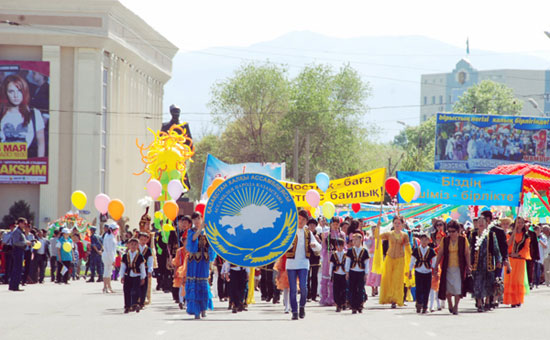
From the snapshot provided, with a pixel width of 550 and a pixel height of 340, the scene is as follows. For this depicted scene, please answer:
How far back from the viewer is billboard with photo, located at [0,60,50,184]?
55625 mm

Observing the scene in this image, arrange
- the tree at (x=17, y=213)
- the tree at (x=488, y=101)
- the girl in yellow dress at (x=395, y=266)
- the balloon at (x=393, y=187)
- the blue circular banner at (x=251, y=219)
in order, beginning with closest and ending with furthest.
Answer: the blue circular banner at (x=251, y=219) < the girl in yellow dress at (x=395, y=266) < the balloon at (x=393, y=187) < the tree at (x=17, y=213) < the tree at (x=488, y=101)

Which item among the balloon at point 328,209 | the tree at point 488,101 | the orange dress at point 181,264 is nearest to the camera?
the orange dress at point 181,264

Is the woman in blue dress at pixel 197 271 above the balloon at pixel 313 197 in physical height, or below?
below

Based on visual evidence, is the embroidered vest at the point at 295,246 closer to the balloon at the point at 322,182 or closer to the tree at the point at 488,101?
the balloon at the point at 322,182

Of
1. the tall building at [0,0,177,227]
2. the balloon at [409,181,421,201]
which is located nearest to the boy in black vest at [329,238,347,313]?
the balloon at [409,181,421,201]

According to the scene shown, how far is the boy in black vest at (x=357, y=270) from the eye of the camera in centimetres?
1942

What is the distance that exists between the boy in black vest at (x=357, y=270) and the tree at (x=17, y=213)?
37246mm

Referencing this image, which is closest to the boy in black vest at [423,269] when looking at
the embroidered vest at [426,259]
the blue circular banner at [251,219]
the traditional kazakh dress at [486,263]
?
the embroidered vest at [426,259]

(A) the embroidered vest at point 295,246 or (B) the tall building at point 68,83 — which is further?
(B) the tall building at point 68,83

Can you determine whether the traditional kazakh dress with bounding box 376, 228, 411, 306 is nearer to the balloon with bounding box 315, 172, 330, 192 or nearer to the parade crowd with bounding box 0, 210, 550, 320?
the parade crowd with bounding box 0, 210, 550, 320

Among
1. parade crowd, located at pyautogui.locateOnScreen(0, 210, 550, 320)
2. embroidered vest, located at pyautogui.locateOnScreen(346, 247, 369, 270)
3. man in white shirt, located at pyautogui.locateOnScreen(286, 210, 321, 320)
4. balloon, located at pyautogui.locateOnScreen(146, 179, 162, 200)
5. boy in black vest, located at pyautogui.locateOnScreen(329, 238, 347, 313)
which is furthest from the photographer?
balloon, located at pyautogui.locateOnScreen(146, 179, 162, 200)

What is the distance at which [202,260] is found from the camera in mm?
17781

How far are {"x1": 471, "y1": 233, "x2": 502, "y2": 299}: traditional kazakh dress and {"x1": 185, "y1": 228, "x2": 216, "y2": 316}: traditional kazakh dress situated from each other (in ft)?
16.6

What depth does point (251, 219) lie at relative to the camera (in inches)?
693
